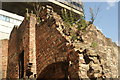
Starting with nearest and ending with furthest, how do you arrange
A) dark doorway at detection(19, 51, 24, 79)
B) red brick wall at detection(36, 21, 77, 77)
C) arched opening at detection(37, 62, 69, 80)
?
arched opening at detection(37, 62, 69, 80) → red brick wall at detection(36, 21, 77, 77) → dark doorway at detection(19, 51, 24, 79)

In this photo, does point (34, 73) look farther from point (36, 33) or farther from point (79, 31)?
point (79, 31)

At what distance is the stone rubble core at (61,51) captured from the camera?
708 centimetres

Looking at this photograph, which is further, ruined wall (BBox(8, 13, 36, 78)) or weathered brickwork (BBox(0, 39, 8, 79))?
weathered brickwork (BBox(0, 39, 8, 79))

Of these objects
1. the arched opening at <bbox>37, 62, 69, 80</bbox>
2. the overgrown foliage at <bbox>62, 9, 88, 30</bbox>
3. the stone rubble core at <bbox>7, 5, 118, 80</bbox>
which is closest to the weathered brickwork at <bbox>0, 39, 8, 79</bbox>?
the stone rubble core at <bbox>7, 5, 118, 80</bbox>

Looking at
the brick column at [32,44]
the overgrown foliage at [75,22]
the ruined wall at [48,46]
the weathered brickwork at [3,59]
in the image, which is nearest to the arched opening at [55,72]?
the ruined wall at [48,46]

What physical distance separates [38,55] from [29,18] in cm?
210

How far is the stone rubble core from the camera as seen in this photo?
7082mm

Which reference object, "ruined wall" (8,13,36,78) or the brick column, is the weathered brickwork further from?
the brick column

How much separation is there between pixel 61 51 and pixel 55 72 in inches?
37.8

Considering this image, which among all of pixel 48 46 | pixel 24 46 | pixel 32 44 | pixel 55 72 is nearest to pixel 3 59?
pixel 24 46

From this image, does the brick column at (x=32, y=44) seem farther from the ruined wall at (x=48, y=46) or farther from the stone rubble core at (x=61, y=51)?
the ruined wall at (x=48, y=46)

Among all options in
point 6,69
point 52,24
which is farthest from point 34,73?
point 6,69

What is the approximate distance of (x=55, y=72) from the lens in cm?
844

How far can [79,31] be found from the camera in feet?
30.5
